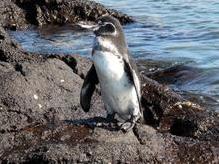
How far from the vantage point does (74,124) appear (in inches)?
208

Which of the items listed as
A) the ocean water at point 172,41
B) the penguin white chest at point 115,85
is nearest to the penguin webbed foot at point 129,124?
the penguin white chest at point 115,85

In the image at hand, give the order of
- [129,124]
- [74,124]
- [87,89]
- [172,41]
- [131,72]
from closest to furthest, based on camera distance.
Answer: [74,124] < [129,124] < [131,72] < [87,89] < [172,41]

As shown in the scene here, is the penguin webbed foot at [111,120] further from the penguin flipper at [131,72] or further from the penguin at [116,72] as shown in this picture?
the penguin flipper at [131,72]

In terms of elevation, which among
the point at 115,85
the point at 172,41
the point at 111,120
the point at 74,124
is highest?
the point at 115,85

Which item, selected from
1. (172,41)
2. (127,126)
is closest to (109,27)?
(127,126)

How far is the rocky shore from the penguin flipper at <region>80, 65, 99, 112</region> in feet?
0.59

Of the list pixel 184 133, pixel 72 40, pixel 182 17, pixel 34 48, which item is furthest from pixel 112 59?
pixel 182 17

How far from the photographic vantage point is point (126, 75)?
5.57m

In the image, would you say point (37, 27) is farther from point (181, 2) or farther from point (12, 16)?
point (181, 2)

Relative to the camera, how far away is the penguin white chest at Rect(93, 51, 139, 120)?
5.40 metres

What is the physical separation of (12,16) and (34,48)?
2357 millimetres

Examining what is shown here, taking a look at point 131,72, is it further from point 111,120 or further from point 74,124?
point 74,124

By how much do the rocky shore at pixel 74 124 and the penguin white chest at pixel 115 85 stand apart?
213 mm

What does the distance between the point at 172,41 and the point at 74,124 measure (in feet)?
27.9
